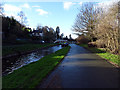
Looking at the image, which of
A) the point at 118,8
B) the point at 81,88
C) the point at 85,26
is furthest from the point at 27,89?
the point at 85,26

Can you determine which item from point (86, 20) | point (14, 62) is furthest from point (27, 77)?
point (86, 20)

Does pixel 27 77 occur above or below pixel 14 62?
above

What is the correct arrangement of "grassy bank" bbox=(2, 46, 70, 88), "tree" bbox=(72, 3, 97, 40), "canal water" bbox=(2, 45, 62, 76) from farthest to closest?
"tree" bbox=(72, 3, 97, 40)
"canal water" bbox=(2, 45, 62, 76)
"grassy bank" bbox=(2, 46, 70, 88)

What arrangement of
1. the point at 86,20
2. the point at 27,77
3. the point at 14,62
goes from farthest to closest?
the point at 86,20
the point at 14,62
the point at 27,77

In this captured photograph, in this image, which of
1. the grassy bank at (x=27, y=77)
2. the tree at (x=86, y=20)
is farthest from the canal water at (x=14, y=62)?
the tree at (x=86, y=20)

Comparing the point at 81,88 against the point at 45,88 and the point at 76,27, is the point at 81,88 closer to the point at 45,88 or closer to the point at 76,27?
the point at 45,88

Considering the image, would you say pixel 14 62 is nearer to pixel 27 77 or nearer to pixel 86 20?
pixel 27 77

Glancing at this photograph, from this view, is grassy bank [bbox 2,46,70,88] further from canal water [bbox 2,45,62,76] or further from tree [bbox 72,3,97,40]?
tree [bbox 72,3,97,40]

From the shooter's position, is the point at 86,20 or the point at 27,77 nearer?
the point at 27,77

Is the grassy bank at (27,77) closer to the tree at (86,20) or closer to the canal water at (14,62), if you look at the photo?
the canal water at (14,62)

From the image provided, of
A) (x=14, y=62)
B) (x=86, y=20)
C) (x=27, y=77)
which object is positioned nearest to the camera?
(x=27, y=77)

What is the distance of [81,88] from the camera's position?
420 centimetres

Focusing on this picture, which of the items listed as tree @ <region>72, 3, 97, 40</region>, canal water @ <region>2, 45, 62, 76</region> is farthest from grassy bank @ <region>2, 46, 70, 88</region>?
tree @ <region>72, 3, 97, 40</region>

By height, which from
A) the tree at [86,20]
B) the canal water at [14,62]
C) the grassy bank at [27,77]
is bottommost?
the canal water at [14,62]
